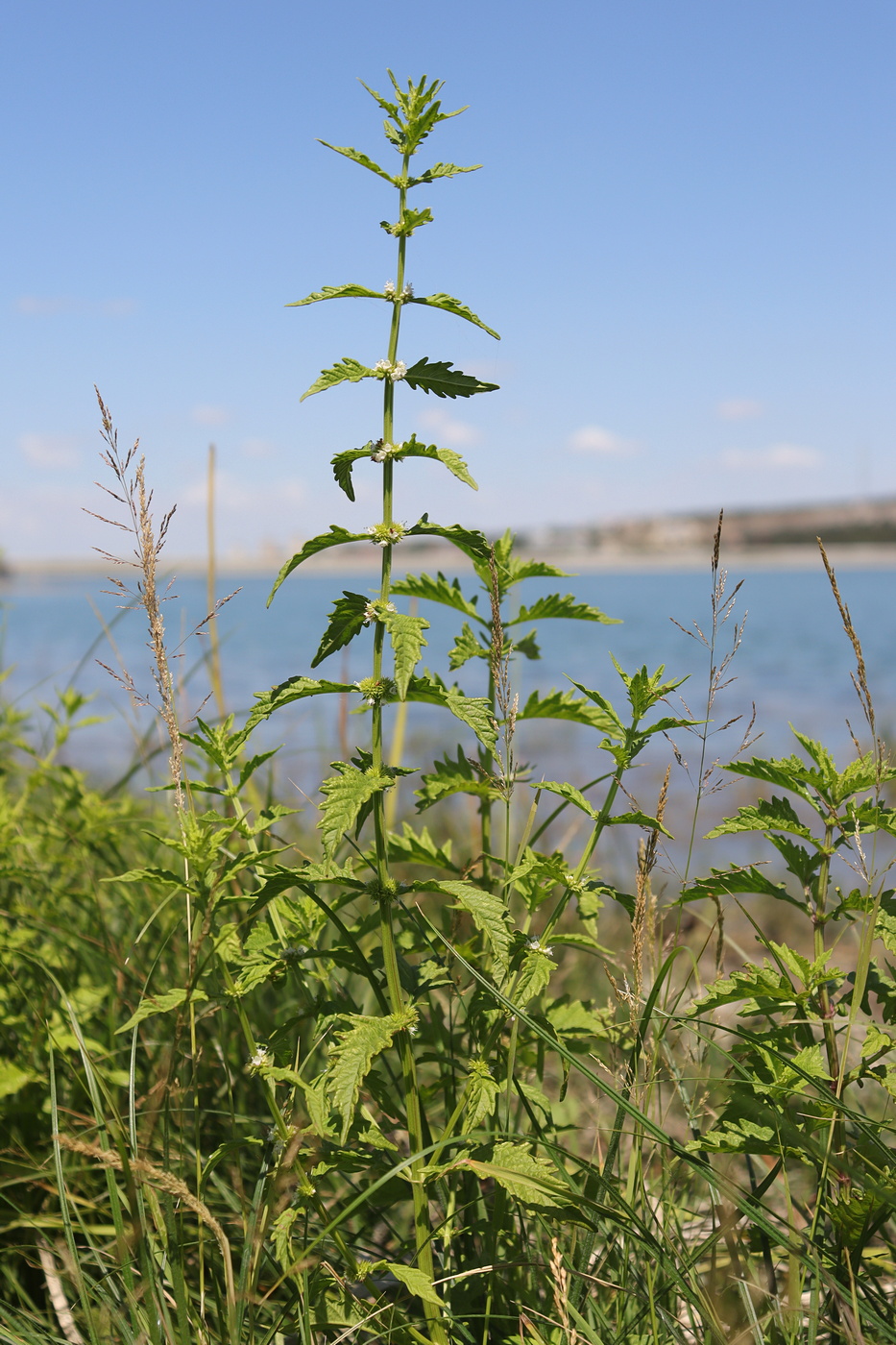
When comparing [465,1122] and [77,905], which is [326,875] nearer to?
[465,1122]

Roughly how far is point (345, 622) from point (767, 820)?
83 cm

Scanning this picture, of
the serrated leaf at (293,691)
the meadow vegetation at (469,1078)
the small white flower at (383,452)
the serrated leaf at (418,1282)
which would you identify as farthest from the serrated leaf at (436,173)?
the serrated leaf at (418,1282)

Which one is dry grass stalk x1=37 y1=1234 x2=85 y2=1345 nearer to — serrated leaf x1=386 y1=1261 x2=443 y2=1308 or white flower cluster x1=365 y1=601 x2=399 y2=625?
serrated leaf x1=386 y1=1261 x2=443 y2=1308

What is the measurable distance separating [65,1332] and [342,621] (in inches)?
59.5

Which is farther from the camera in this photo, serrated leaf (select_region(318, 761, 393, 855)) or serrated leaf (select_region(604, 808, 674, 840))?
serrated leaf (select_region(604, 808, 674, 840))

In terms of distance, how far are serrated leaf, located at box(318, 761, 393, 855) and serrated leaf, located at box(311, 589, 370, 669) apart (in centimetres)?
20

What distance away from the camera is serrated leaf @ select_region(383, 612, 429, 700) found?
1396 millimetres

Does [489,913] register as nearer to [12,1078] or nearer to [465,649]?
[465,649]

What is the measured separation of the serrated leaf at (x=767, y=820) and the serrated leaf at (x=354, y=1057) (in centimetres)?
64

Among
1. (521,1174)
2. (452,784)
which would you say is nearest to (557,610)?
(452,784)

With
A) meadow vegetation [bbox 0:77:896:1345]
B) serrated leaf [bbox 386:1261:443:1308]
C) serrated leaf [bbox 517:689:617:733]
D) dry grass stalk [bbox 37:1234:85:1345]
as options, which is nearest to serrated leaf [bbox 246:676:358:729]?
meadow vegetation [bbox 0:77:896:1345]

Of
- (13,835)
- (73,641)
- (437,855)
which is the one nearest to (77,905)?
(13,835)

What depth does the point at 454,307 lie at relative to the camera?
1.60 metres

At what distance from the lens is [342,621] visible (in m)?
1.58
